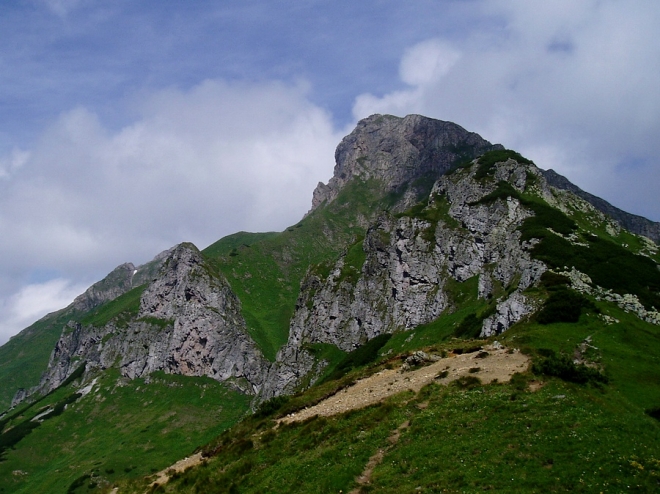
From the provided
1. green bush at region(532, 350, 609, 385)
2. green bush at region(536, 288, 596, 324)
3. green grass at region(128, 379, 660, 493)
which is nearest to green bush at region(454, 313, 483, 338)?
green bush at region(536, 288, 596, 324)

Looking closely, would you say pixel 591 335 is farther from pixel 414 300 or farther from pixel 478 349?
pixel 414 300

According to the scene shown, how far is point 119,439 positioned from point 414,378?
16678 cm

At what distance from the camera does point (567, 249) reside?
89812mm

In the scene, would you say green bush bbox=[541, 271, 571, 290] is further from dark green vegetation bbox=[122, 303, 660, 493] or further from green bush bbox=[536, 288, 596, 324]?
dark green vegetation bbox=[122, 303, 660, 493]

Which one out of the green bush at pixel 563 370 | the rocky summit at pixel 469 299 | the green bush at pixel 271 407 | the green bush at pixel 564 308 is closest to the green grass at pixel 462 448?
the rocky summit at pixel 469 299

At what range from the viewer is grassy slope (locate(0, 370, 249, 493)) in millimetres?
147750

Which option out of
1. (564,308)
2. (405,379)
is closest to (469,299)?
(564,308)

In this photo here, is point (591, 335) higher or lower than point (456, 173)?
lower

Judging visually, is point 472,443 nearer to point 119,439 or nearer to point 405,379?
point 405,379

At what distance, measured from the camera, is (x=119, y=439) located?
557 ft

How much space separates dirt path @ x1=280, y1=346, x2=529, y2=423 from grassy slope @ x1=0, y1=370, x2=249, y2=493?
120820 millimetres

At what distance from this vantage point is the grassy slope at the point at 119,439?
14775cm

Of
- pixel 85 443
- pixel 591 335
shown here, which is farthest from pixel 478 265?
pixel 85 443

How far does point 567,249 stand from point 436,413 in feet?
239
